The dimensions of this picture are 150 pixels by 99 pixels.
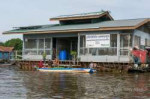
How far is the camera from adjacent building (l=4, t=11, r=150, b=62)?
26734 mm

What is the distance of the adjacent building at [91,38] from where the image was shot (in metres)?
26.7

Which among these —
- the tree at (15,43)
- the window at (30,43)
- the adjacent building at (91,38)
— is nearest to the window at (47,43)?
the adjacent building at (91,38)

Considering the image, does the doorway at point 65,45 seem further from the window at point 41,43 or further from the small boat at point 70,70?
the small boat at point 70,70

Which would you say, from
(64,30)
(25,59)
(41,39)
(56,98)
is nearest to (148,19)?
(64,30)

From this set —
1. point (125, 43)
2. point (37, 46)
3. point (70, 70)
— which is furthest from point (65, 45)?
point (125, 43)

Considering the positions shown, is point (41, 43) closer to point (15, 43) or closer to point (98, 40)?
point (98, 40)

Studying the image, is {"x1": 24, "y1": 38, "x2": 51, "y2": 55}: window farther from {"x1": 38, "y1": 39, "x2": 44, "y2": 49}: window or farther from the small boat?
the small boat

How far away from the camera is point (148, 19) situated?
1110 inches

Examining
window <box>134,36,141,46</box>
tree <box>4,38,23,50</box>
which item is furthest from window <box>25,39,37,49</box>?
tree <box>4,38,23,50</box>

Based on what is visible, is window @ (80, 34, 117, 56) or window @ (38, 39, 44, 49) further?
window @ (38, 39, 44, 49)

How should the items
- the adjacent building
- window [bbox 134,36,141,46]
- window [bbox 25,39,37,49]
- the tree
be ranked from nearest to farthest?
the adjacent building, window [bbox 134,36,141,46], window [bbox 25,39,37,49], the tree

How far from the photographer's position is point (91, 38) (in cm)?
2830

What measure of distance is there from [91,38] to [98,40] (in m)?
0.77

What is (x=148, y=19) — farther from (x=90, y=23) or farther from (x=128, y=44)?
(x=90, y=23)
